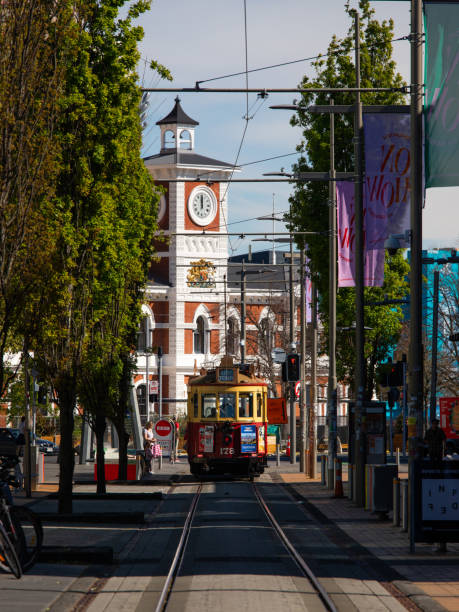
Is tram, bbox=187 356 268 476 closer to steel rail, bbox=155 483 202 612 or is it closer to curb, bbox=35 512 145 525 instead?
steel rail, bbox=155 483 202 612

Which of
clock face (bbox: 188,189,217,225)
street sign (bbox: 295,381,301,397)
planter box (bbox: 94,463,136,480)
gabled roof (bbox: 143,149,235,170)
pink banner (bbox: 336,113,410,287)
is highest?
gabled roof (bbox: 143,149,235,170)

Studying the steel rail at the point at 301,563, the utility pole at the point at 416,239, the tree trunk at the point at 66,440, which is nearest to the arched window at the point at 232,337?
the steel rail at the point at 301,563

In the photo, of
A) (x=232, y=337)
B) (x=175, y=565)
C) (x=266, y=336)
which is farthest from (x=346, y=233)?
(x=232, y=337)

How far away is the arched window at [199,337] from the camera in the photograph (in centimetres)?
9481

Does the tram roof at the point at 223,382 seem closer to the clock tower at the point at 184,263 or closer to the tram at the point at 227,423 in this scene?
the tram at the point at 227,423

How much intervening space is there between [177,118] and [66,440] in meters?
73.9

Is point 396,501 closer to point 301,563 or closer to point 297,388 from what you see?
point 301,563

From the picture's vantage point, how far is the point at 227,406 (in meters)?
38.4

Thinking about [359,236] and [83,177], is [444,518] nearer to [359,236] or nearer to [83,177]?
[83,177]

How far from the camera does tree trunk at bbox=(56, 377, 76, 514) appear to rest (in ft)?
72.8

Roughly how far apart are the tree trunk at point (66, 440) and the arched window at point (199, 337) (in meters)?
72.0

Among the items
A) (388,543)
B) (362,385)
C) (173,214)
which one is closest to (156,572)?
(388,543)

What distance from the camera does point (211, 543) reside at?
59.2 feet

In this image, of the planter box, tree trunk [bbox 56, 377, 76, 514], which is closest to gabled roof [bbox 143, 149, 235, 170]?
the planter box
